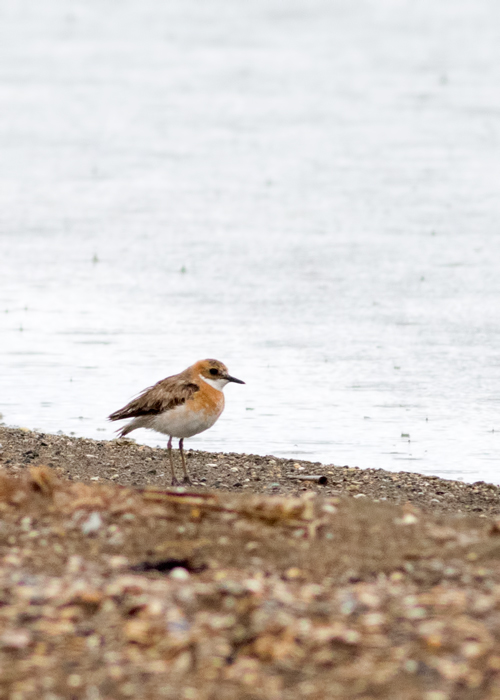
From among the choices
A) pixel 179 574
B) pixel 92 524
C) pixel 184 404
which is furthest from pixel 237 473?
pixel 179 574

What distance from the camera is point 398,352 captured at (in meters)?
13.3

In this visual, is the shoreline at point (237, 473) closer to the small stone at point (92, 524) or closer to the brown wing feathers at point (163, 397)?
the brown wing feathers at point (163, 397)

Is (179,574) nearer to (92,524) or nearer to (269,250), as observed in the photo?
(92,524)

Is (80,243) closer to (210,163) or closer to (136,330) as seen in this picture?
(136,330)

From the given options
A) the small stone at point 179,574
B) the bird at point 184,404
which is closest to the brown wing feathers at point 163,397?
the bird at point 184,404

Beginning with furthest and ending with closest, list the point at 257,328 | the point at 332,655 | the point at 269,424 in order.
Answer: the point at 257,328 → the point at 269,424 → the point at 332,655

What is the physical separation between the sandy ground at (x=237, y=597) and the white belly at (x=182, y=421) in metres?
2.48

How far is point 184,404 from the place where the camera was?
8.84 m

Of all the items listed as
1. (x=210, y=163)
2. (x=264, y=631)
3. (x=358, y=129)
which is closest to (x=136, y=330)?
(x=264, y=631)

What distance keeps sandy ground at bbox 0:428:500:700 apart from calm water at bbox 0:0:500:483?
14.4 ft

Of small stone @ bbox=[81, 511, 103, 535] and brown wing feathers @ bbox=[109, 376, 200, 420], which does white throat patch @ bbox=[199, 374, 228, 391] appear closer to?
brown wing feathers @ bbox=[109, 376, 200, 420]

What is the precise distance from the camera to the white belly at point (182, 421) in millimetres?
8844

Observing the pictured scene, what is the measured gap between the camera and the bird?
8859mm

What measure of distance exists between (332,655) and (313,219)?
16.4 meters
